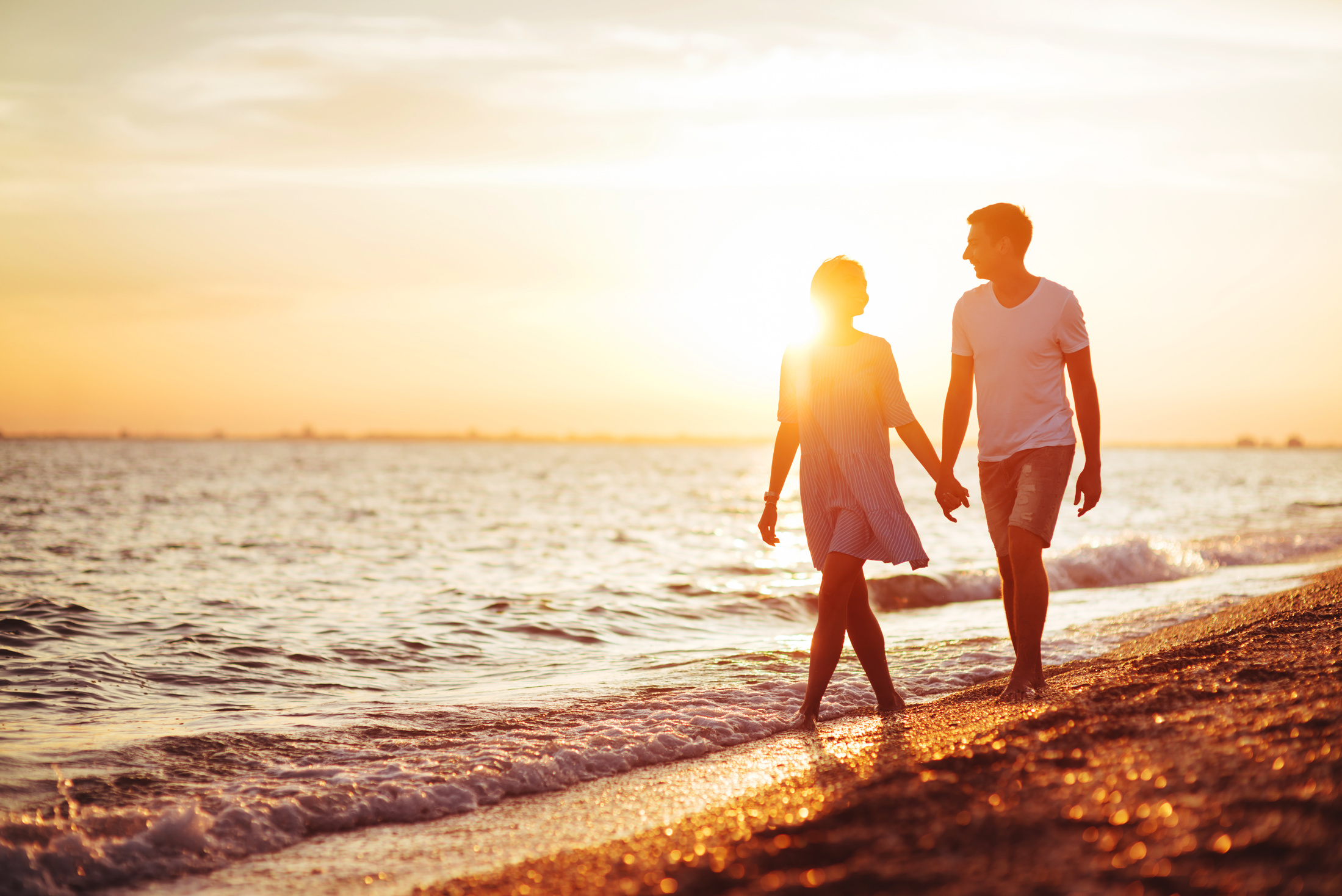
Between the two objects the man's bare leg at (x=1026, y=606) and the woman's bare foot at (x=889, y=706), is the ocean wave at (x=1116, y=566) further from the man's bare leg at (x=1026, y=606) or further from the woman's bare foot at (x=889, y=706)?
the man's bare leg at (x=1026, y=606)

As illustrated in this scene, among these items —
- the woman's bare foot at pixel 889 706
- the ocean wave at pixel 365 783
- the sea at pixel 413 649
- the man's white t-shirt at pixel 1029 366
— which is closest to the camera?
the ocean wave at pixel 365 783

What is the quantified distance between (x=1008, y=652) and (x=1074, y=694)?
9.33 ft

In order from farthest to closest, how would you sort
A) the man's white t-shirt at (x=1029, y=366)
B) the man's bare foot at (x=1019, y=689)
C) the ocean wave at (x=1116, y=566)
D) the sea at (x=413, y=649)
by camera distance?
the ocean wave at (x=1116, y=566), the man's bare foot at (x=1019, y=689), the man's white t-shirt at (x=1029, y=366), the sea at (x=413, y=649)

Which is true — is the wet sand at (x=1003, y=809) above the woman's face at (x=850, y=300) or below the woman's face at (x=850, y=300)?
below

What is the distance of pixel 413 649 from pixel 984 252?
5406 mm

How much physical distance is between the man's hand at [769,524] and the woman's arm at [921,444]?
26.6 inches

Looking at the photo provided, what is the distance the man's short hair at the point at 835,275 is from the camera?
428cm

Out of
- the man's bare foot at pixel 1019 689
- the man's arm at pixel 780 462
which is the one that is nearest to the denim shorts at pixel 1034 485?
the man's bare foot at pixel 1019 689

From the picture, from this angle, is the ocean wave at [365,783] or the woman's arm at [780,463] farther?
the woman's arm at [780,463]

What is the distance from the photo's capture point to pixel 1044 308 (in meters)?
4.20

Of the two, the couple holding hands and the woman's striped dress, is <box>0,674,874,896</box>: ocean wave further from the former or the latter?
the woman's striped dress

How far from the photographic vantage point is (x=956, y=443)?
4465 mm

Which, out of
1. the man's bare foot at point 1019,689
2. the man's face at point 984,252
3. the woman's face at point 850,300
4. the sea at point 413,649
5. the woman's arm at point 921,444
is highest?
the man's face at point 984,252

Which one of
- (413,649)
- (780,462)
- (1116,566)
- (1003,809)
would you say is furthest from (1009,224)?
(1116,566)
